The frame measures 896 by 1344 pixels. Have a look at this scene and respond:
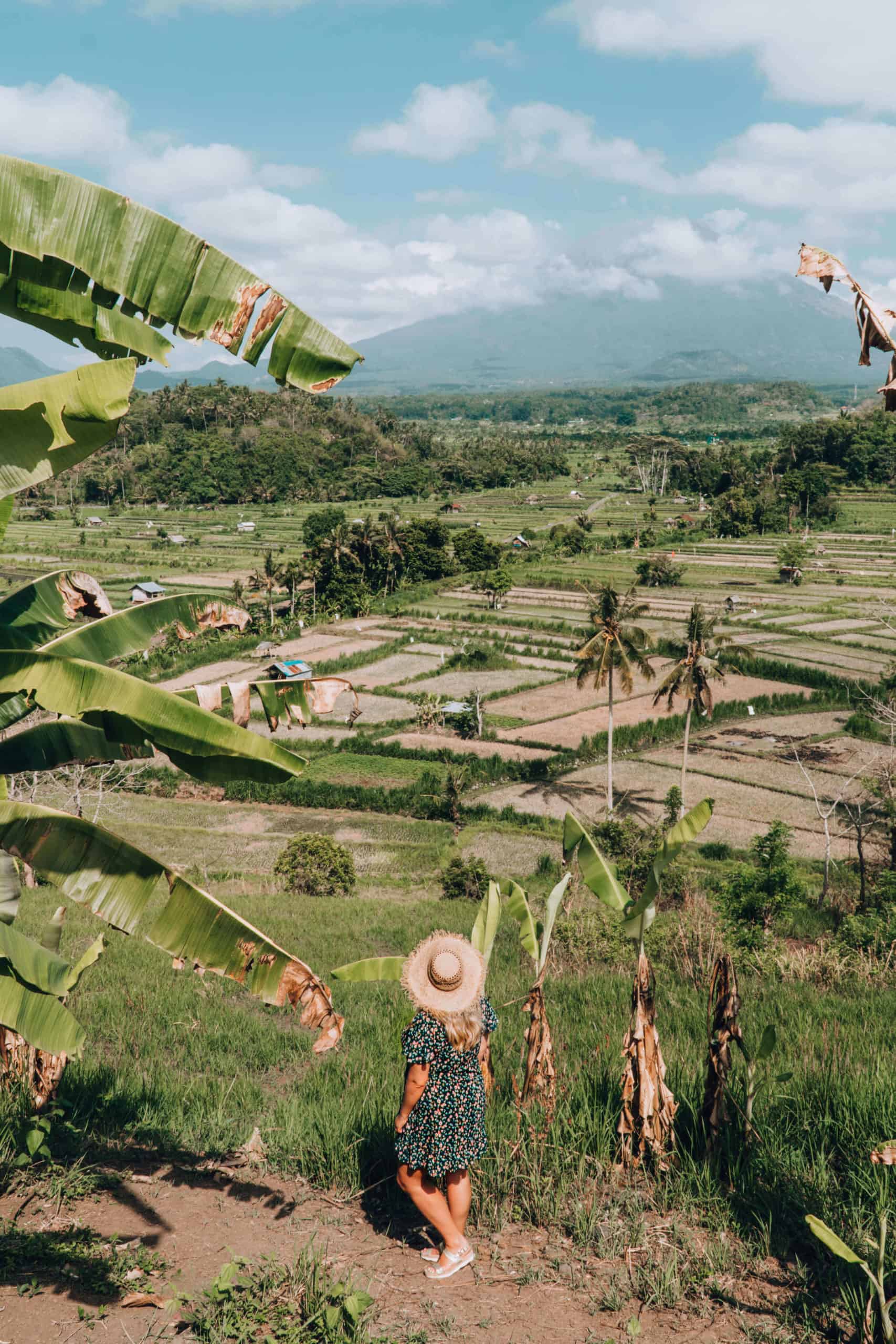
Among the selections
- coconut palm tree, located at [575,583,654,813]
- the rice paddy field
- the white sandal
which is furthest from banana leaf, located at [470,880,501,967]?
coconut palm tree, located at [575,583,654,813]

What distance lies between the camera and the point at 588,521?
72688 millimetres

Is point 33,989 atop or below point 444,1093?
atop

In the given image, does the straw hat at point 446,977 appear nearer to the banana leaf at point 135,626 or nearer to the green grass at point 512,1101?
the green grass at point 512,1101

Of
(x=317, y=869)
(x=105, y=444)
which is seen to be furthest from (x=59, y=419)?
(x=317, y=869)

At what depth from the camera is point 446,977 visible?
11.6ft

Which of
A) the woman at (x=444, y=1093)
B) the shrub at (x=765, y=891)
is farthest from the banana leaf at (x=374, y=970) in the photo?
the shrub at (x=765, y=891)

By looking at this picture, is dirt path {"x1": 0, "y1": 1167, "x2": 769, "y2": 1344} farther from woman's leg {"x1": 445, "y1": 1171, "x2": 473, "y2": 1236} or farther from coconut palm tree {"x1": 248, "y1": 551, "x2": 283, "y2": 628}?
coconut palm tree {"x1": 248, "y1": 551, "x2": 283, "y2": 628}

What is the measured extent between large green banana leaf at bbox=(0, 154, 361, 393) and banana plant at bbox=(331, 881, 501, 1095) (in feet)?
8.45

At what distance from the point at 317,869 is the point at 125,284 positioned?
623 inches

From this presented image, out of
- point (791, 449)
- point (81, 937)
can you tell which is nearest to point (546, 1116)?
point (81, 937)

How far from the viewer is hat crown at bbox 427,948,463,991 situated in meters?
3.53

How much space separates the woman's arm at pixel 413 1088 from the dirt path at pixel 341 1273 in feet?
1.63

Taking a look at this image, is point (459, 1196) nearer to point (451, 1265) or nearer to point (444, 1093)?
point (451, 1265)

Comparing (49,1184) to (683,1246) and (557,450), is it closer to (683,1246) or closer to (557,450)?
(683,1246)
